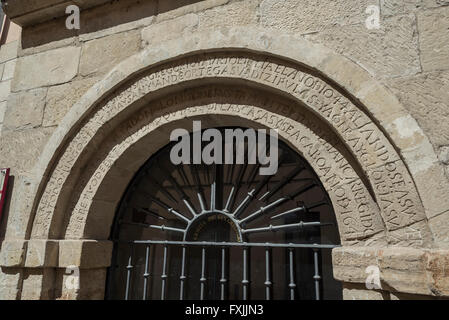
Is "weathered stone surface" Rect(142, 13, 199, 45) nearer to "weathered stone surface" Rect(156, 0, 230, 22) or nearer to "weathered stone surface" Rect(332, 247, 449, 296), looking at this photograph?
"weathered stone surface" Rect(156, 0, 230, 22)

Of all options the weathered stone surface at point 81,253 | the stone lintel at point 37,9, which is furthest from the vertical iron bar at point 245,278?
the stone lintel at point 37,9

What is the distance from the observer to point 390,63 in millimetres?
1794

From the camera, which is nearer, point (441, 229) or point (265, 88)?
point (441, 229)

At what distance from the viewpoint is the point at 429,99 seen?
167cm

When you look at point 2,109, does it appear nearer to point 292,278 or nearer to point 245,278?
point 245,278

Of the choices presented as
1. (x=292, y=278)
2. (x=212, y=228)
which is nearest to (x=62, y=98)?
(x=212, y=228)

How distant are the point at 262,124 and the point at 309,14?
708 millimetres

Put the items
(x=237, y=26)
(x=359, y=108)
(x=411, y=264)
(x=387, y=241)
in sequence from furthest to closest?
(x=237, y=26) → (x=359, y=108) → (x=387, y=241) → (x=411, y=264)

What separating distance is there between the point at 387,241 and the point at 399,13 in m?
1.20

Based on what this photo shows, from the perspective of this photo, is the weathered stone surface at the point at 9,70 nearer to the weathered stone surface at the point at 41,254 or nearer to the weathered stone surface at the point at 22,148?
the weathered stone surface at the point at 22,148

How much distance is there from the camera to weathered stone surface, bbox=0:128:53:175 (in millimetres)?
2596

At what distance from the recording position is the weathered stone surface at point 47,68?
2.69 meters
